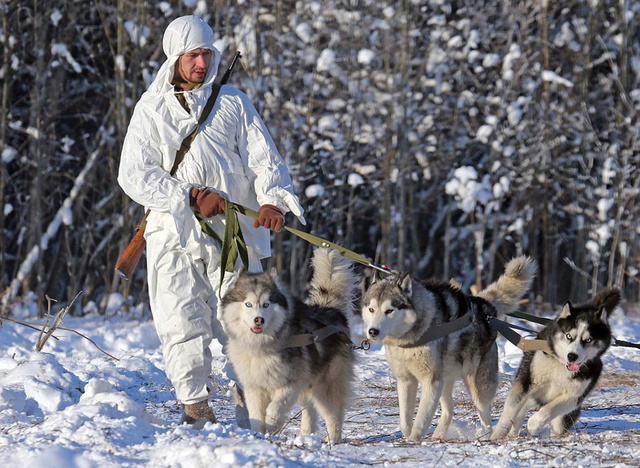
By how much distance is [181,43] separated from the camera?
4629 millimetres

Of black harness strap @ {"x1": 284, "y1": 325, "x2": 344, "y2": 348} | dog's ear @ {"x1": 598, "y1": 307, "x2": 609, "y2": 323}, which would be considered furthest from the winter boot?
dog's ear @ {"x1": 598, "y1": 307, "x2": 609, "y2": 323}

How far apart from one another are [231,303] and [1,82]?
11584 millimetres

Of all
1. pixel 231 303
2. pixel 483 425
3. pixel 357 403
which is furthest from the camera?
pixel 357 403

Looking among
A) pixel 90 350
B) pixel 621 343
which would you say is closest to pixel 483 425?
pixel 621 343

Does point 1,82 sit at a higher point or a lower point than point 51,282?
higher

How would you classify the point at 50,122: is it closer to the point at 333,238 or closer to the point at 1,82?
the point at 1,82

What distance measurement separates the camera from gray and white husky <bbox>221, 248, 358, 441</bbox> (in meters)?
4.45

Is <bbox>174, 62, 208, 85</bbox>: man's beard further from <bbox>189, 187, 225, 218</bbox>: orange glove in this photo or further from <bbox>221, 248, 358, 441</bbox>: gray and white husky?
<bbox>221, 248, 358, 441</bbox>: gray and white husky

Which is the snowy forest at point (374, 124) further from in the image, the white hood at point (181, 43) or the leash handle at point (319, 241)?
the leash handle at point (319, 241)

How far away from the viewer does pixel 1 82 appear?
47.5 ft

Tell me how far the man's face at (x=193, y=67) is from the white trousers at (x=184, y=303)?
2.85 ft

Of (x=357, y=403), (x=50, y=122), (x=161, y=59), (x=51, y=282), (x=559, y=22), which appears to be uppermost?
(x=559, y=22)

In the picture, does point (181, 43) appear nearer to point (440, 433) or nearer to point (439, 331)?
point (439, 331)

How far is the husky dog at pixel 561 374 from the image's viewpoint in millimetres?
4762
